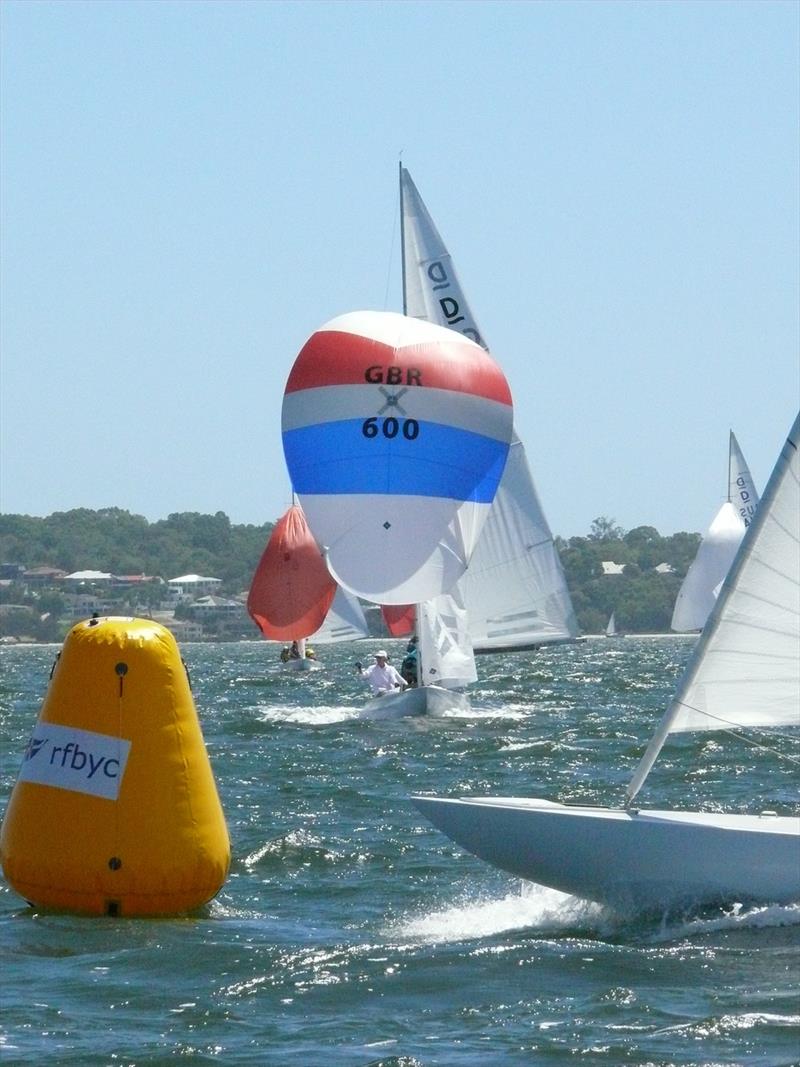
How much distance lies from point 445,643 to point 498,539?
5.29 ft

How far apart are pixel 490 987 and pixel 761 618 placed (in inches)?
83.8

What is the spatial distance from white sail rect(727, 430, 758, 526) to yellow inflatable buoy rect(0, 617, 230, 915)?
35.6 m

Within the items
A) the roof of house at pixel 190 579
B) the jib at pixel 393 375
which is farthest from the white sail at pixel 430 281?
the roof of house at pixel 190 579

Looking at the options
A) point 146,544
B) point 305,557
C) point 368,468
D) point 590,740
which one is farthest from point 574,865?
point 146,544

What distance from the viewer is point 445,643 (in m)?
23.2

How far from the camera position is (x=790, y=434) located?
8.88 m

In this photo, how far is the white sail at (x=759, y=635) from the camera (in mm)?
8797

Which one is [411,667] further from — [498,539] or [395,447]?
[395,447]

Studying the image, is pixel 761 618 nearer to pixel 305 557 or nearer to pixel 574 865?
pixel 574 865

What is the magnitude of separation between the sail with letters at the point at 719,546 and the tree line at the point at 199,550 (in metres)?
67.3

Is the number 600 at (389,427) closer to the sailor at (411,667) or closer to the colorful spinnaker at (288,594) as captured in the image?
the sailor at (411,667)

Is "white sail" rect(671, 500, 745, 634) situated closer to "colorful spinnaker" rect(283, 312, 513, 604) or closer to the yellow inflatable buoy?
"colorful spinnaker" rect(283, 312, 513, 604)

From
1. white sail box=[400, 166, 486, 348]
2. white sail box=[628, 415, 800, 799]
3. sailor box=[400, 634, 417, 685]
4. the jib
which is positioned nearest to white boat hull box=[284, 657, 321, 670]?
sailor box=[400, 634, 417, 685]

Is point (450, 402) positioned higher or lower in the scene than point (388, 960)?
higher
